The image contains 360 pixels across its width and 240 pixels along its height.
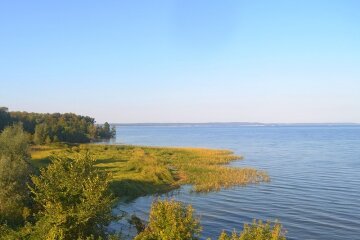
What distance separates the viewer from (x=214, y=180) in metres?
64.1

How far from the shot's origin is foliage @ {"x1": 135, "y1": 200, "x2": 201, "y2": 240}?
19781mm

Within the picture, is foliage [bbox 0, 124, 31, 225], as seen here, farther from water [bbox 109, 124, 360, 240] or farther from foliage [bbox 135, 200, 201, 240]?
foliage [bbox 135, 200, 201, 240]

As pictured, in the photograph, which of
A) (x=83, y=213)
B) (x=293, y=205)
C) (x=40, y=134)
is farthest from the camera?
(x=40, y=134)

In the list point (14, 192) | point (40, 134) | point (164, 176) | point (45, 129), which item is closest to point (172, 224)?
point (14, 192)

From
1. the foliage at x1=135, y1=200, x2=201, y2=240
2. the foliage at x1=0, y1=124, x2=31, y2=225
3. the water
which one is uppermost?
the foliage at x1=135, y1=200, x2=201, y2=240

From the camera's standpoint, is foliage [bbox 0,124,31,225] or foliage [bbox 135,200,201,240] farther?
foliage [bbox 0,124,31,225]

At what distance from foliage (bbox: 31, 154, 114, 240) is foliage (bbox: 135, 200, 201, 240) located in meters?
4.88

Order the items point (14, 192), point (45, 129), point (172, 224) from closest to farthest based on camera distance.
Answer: point (172, 224)
point (14, 192)
point (45, 129)

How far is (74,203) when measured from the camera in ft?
87.5

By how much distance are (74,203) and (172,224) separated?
9.41 meters

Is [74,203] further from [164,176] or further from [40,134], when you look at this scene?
[40,134]

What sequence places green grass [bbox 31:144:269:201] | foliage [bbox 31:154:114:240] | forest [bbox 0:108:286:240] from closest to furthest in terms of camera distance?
1. forest [bbox 0:108:286:240]
2. foliage [bbox 31:154:114:240]
3. green grass [bbox 31:144:269:201]

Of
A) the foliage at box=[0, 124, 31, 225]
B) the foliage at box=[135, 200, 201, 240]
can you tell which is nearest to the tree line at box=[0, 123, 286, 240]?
the foliage at box=[135, 200, 201, 240]

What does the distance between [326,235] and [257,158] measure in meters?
63.8
